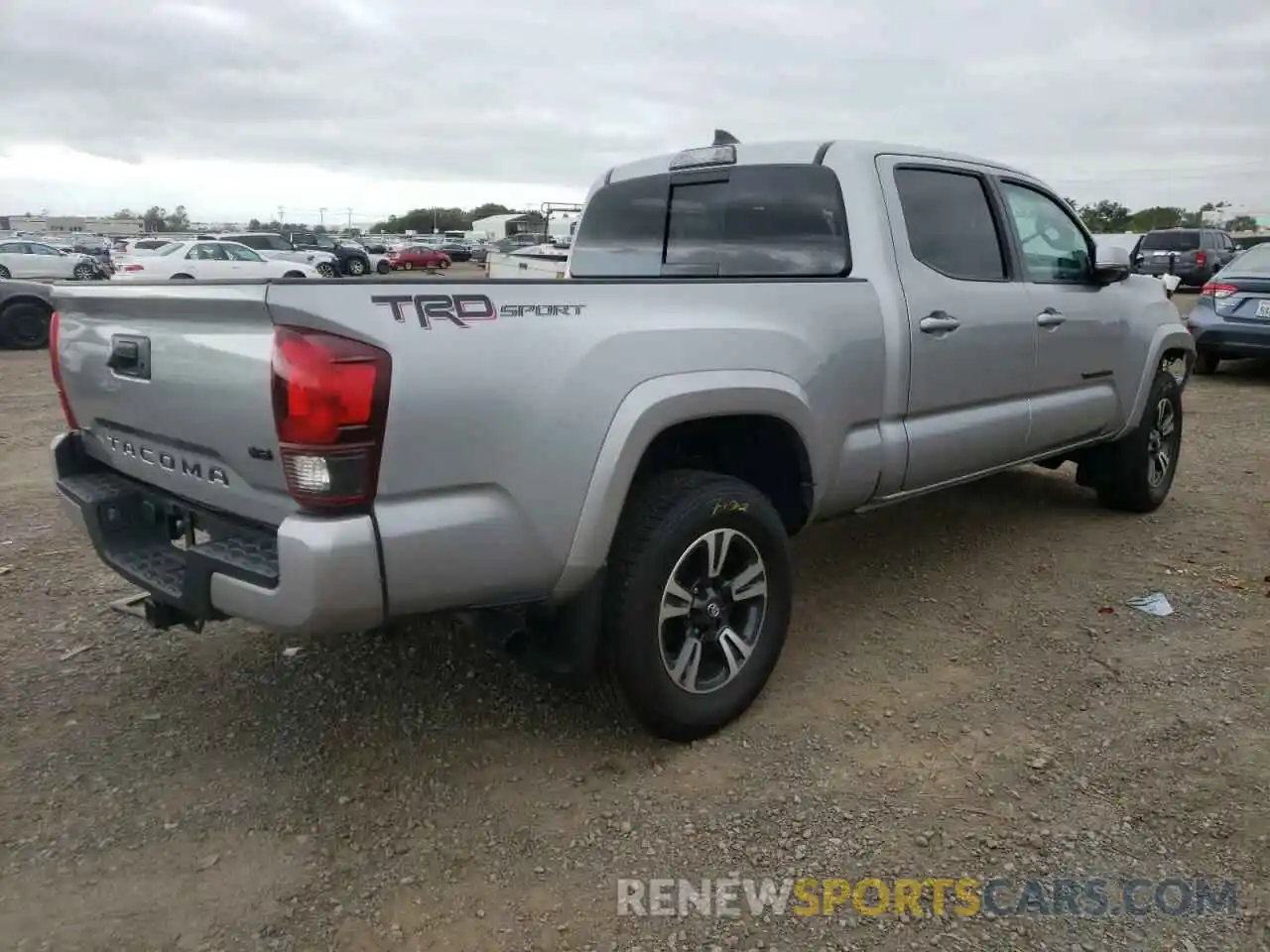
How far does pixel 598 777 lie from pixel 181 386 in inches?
63.6

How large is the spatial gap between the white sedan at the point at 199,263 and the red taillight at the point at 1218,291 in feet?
59.2

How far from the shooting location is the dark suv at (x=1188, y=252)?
2269 cm

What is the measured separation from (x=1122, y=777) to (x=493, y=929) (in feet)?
6.27

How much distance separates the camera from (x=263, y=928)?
2328mm

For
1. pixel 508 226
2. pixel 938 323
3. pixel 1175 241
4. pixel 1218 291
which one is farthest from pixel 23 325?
pixel 508 226

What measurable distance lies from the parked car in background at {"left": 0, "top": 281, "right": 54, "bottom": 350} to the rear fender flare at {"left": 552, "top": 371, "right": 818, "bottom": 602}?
13794 millimetres

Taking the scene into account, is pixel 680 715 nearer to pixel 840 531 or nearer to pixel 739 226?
pixel 739 226

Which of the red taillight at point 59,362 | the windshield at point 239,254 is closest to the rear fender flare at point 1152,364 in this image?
the red taillight at point 59,362

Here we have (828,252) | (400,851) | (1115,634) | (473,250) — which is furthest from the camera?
(473,250)

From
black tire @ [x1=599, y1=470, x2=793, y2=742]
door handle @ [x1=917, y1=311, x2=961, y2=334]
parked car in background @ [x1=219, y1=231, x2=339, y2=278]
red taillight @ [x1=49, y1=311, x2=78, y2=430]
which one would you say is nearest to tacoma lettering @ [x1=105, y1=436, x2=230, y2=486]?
red taillight @ [x1=49, y1=311, x2=78, y2=430]

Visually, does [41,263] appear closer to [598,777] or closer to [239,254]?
[239,254]

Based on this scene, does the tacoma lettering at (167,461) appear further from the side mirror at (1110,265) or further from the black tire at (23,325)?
the black tire at (23,325)

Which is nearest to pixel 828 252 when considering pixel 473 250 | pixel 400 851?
pixel 400 851

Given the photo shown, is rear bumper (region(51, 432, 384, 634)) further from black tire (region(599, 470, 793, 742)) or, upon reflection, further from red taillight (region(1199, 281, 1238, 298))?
red taillight (region(1199, 281, 1238, 298))
